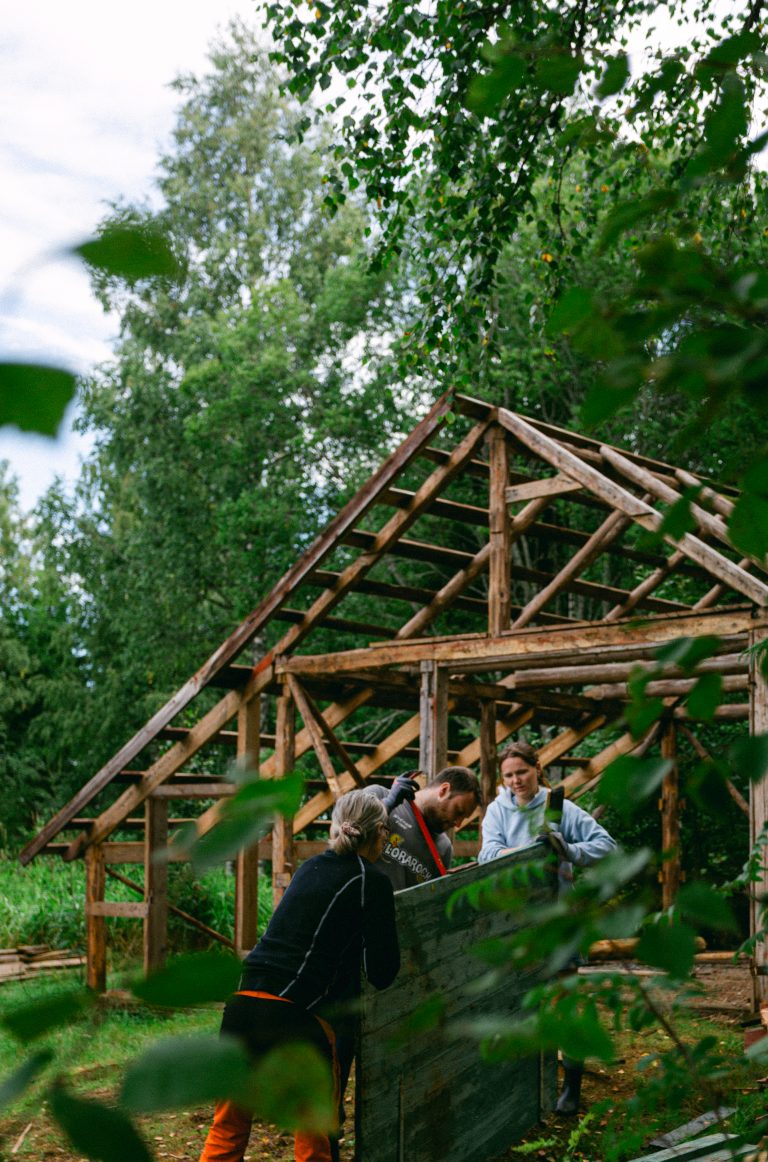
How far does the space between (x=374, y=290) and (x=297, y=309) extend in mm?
1535

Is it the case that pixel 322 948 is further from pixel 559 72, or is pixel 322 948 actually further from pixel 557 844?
pixel 559 72

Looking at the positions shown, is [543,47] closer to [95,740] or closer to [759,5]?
[759,5]

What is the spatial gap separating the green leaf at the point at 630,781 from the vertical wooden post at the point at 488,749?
9.15m

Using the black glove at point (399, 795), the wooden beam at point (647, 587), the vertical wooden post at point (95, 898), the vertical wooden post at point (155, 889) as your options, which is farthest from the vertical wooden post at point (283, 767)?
the black glove at point (399, 795)

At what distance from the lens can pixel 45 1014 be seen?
0.48 m

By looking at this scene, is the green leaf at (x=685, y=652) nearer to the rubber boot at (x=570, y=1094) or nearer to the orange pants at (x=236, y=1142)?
the orange pants at (x=236, y=1142)

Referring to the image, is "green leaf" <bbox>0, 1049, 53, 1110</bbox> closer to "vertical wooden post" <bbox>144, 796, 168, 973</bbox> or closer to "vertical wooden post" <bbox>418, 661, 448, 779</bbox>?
"vertical wooden post" <bbox>418, 661, 448, 779</bbox>

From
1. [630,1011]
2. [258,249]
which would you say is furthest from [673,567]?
[258,249]

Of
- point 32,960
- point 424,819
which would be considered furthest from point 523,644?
point 32,960

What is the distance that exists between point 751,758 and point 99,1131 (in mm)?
443

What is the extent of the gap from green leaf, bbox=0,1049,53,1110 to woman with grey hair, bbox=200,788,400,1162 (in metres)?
3.40

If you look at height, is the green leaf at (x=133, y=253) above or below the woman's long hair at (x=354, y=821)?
above

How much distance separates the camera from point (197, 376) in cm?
2152

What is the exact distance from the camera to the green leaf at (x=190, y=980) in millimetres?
473
